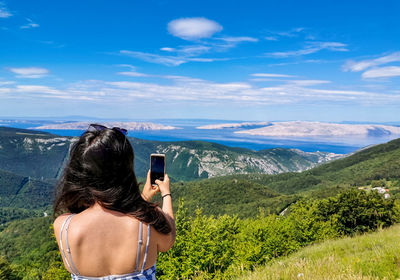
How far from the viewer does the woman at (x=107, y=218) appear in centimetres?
225

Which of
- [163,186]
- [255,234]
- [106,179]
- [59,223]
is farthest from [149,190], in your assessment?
[255,234]

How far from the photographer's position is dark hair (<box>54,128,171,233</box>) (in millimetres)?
2322

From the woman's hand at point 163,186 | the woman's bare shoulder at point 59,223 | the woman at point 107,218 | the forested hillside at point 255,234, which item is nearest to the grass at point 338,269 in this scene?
the woman's hand at point 163,186

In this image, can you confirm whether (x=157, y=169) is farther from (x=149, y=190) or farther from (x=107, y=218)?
(x=107, y=218)

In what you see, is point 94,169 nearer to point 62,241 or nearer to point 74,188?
point 74,188

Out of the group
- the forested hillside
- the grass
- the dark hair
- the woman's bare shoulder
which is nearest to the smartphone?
the dark hair

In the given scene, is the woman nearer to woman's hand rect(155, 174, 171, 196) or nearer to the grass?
woman's hand rect(155, 174, 171, 196)

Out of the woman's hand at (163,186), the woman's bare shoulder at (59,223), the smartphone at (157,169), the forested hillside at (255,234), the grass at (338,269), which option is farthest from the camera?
the forested hillside at (255,234)

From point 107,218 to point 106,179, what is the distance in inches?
13.4

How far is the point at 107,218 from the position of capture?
2.26 m

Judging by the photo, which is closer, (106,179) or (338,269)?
(106,179)

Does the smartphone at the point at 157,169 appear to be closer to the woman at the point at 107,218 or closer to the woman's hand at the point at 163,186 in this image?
the woman's hand at the point at 163,186

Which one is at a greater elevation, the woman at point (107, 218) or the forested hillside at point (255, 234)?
the woman at point (107, 218)

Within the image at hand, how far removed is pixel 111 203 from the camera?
2.30 meters
